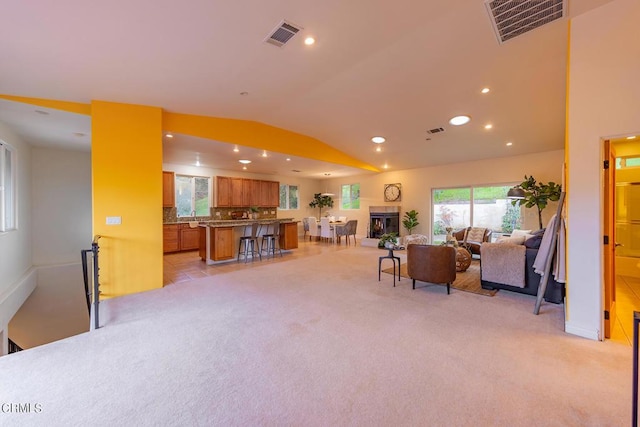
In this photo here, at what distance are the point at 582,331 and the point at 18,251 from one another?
29.7ft

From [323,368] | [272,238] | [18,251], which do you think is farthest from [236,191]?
[323,368]

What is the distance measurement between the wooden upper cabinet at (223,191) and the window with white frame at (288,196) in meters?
2.50

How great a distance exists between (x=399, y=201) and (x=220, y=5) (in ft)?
26.7

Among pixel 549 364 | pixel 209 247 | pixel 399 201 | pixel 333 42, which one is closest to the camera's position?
pixel 549 364

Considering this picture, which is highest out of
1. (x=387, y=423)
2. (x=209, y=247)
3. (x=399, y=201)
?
(x=399, y=201)

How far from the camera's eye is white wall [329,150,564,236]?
6566 millimetres

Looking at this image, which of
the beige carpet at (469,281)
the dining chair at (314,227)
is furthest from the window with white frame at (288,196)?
the beige carpet at (469,281)

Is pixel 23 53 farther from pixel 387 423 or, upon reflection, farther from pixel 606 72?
pixel 606 72

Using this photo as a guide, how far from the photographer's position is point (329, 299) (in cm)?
378

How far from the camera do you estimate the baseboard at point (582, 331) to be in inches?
103

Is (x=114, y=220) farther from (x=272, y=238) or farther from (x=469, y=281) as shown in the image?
(x=469, y=281)

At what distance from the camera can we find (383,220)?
9.38 metres

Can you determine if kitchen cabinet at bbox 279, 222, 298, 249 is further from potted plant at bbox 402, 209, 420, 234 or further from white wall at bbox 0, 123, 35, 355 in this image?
white wall at bbox 0, 123, 35, 355

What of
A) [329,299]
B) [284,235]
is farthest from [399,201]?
[329,299]
